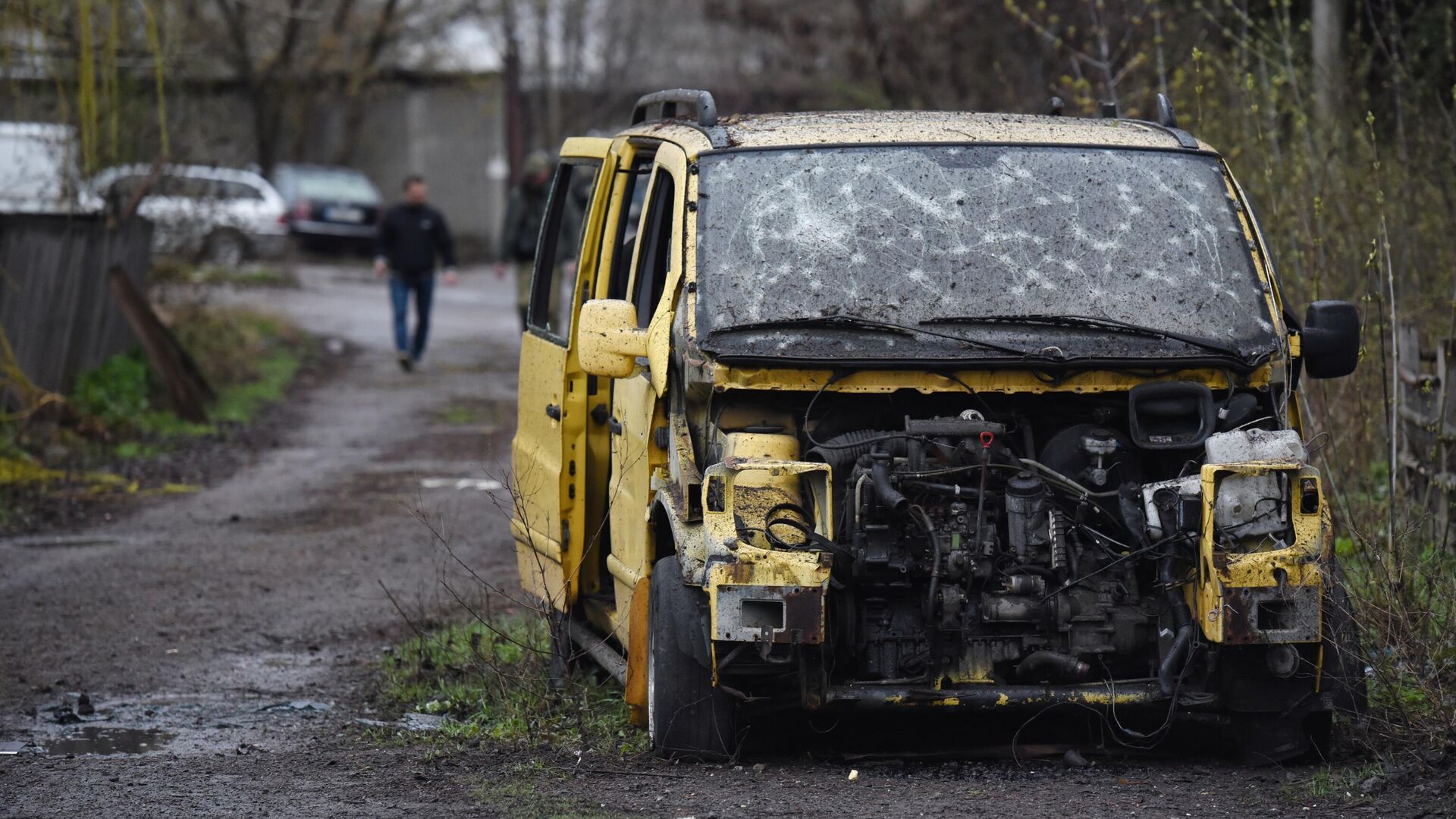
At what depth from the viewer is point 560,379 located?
701 centimetres

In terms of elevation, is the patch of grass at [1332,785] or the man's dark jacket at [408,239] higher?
the man's dark jacket at [408,239]

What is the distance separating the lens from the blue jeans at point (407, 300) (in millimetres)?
19109

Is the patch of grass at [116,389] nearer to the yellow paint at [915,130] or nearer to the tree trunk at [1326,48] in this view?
the tree trunk at [1326,48]

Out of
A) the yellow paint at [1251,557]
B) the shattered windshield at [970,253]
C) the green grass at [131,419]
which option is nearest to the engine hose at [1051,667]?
the yellow paint at [1251,557]

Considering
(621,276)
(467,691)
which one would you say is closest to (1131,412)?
(621,276)

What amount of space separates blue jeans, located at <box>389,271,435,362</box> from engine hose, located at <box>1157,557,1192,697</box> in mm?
14327

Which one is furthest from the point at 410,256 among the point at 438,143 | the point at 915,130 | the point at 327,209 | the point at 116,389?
the point at 438,143

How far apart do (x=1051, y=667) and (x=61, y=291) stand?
10.8 metres

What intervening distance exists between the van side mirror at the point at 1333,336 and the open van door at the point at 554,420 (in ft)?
8.25

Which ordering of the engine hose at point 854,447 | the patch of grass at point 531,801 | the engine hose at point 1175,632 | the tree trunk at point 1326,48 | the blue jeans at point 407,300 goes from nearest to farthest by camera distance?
the patch of grass at point 531,801 → the engine hose at point 1175,632 → the engine hose at point 854,447 → the tree trunk at point 1326,48 → the blue jeans at point 407,300

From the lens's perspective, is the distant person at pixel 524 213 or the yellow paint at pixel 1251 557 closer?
the yellow paint at pixel 1251 557

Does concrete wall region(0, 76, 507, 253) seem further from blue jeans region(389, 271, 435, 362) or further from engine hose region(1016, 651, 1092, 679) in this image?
engine hose region(1016, 651, 1092, 679)

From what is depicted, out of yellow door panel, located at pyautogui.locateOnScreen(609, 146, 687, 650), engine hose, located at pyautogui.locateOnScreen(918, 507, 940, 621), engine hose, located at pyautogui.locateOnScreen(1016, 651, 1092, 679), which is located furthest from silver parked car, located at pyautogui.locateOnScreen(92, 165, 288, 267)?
engine hose, located at pyautogui.locateOnScreen(1016, 651, 1092, 679)

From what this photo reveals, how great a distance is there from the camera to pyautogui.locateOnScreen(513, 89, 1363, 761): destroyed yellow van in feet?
17.5
